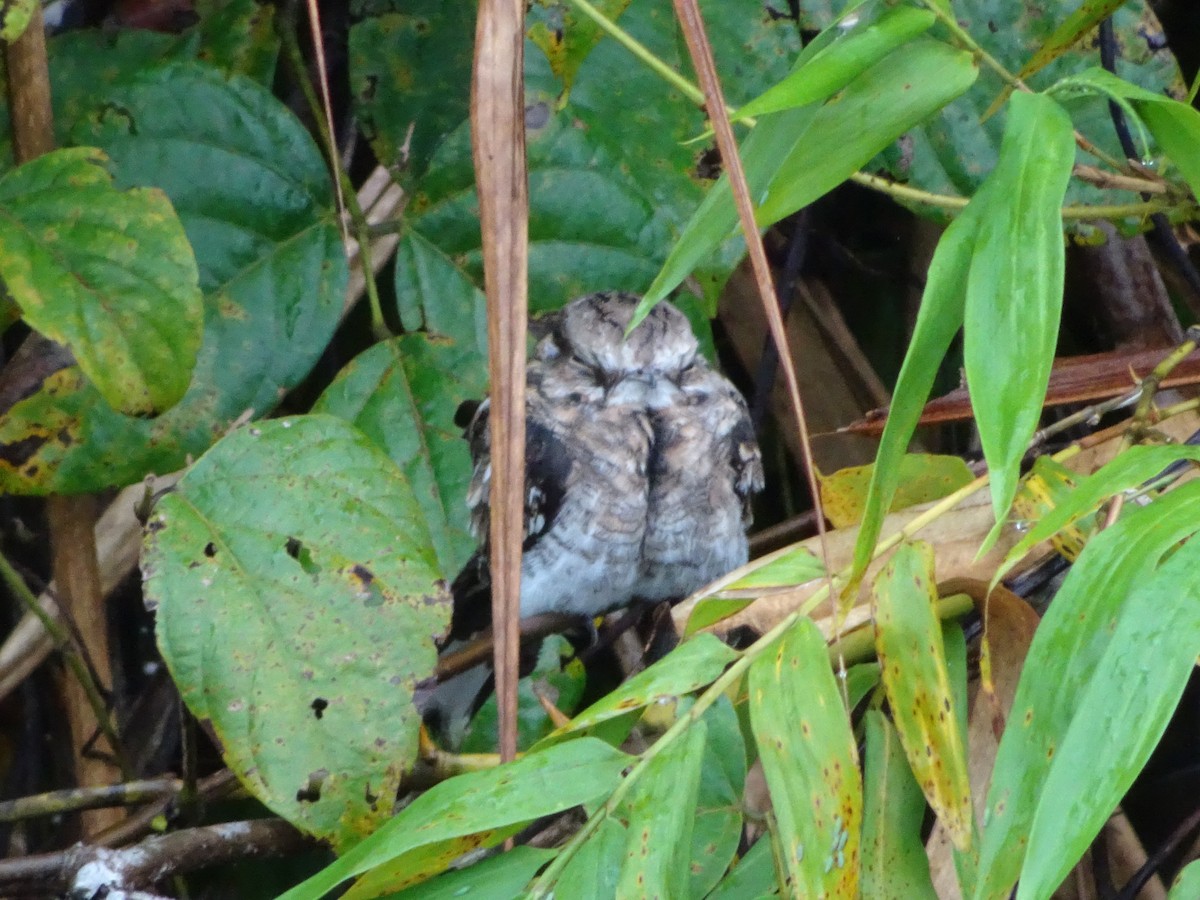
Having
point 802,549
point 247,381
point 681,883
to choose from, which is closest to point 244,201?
point 247,381

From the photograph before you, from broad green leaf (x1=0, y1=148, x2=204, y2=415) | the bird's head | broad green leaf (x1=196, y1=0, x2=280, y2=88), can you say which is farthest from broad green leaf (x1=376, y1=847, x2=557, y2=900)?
broad green leaf (x1=196, y1=0, x2=280, y2=88)

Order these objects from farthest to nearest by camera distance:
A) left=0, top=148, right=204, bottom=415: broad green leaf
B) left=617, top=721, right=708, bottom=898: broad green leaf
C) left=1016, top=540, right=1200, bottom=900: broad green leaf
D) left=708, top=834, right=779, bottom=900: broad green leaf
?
left=0, top=148, right=204, bottom=415: broad green leaf
left=708, top=834, right=779, bottom=900: broad green leaf
left=617, top=721, right=708, bottom=898: broad green leaf
left=1016, top=540, right=1200, bottom=900: broad green leaf

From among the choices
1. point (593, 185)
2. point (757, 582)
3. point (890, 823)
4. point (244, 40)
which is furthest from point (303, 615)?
point (244, 40)

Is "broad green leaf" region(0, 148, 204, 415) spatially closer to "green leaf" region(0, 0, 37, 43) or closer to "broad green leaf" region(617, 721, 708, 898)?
"green leaf" region(0, 0, 37, 43)

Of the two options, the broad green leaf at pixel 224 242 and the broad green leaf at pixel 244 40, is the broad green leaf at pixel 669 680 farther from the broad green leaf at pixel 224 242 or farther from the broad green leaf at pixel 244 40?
the broad green leaf at pixel 244 40

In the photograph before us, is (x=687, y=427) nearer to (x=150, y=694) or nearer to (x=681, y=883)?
(x=150, y=694)

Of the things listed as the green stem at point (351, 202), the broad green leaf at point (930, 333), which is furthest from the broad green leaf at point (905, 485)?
the green stem at point (351, 202)
